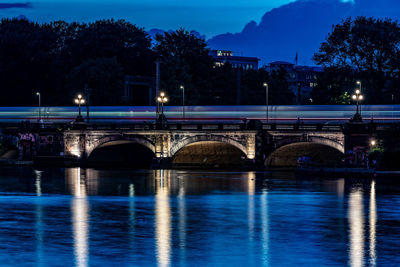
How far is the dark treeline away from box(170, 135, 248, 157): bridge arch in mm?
36613

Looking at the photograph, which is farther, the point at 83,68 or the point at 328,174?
the point at 83,68

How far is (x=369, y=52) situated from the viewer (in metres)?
125

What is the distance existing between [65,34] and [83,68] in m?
35.9

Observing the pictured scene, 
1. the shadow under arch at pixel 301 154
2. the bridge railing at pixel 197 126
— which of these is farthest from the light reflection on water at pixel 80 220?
the shadow under arch at pixel 301 154

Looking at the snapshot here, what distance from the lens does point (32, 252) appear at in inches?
1526

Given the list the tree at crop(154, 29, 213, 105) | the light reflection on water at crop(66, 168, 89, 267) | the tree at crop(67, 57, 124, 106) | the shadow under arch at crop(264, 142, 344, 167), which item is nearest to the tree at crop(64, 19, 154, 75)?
the tree at crop(154, 29, 213, 105)

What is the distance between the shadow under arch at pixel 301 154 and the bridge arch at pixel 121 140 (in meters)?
13.4

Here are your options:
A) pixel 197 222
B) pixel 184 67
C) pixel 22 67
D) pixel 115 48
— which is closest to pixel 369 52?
pixel 184 67

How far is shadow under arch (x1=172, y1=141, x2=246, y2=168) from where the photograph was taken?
329ft

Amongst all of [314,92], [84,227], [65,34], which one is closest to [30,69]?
[65,34]

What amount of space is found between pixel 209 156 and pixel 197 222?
173 feet

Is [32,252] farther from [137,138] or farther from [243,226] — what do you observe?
[137,138]

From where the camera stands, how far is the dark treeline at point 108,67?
133875 mm

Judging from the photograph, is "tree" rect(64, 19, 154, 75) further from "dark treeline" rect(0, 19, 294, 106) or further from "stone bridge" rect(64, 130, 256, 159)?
"stone bridge" rect(64, 130, 256, 159)
